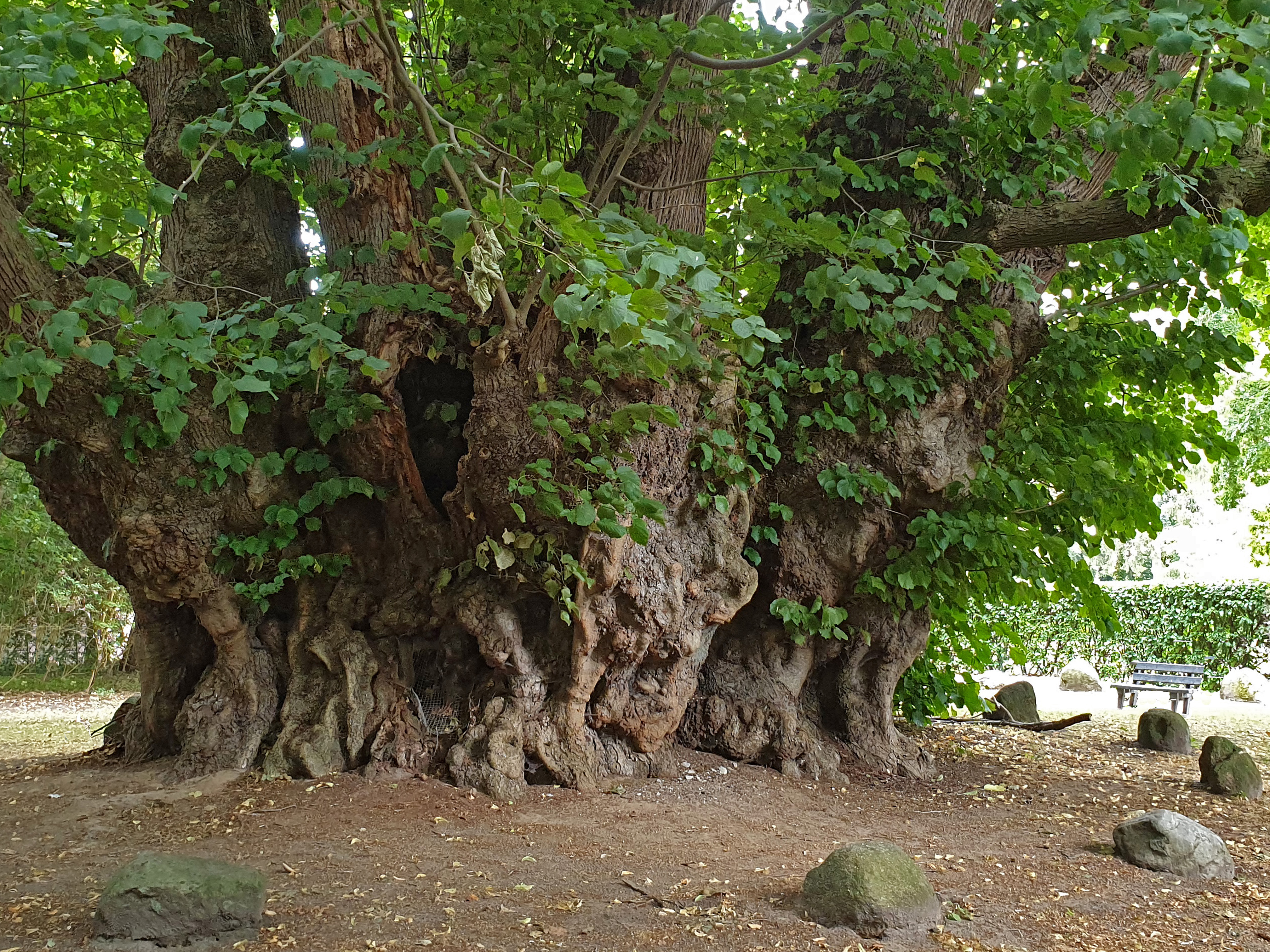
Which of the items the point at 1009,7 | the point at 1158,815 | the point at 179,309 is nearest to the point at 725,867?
the point at 1158,815

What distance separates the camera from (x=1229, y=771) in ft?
18.7

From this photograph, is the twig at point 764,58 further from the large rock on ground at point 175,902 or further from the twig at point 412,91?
the large rock on ground at point 175,902

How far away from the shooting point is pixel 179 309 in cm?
362

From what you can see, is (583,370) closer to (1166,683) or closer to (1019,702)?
(1019,702)

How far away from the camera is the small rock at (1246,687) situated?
13117 millimetres

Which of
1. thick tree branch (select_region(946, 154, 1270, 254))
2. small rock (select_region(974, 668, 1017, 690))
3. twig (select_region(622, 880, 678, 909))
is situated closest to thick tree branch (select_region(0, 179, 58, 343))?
twig (select_region(622, 880, 678, 909))

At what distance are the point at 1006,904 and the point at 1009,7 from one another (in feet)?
13.0

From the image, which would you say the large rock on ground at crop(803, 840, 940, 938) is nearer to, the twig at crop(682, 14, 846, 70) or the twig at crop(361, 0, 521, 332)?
the twig at crop(361, 0, 521, 332)

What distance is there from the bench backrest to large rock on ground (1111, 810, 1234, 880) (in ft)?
29.5

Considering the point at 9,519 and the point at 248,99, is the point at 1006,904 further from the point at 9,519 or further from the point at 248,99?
the point at 9,519

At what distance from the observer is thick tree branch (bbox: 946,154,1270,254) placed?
183 inches

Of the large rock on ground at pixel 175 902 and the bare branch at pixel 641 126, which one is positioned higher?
the bare branch at pixel 641 126

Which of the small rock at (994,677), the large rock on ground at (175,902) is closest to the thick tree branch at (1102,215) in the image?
the large rock on ground at (175,902)

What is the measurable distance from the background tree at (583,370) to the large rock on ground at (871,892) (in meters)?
1.72
